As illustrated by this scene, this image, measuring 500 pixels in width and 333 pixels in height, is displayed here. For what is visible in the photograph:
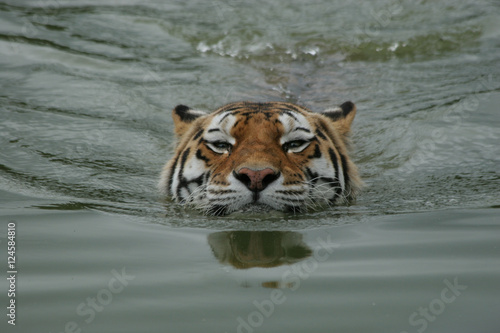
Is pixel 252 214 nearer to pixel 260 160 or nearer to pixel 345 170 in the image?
pixel 260 160

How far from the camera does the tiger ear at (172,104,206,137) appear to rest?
5.86m

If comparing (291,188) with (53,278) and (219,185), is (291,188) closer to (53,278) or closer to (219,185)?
(219,185)

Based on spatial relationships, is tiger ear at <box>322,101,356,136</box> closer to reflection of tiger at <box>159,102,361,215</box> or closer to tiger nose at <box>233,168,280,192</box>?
reflection of tiger at <box>159,102,361,215</box>

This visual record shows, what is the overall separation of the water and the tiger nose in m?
0.25

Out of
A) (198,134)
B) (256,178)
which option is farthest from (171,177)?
(256,178)

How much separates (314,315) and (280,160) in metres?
1.74

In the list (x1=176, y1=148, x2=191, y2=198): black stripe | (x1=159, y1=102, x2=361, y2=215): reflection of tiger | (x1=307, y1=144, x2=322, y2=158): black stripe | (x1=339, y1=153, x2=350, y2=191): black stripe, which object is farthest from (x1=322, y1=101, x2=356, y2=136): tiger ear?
(x1=176, y1=148, x2=191, y2=198): black stripe

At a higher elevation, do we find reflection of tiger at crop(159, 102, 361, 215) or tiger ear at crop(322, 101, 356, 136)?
tiger ear at crop(322, 101, 356, 136)

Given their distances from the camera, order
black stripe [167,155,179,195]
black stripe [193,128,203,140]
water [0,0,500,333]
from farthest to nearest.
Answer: black stripe [167,155,179,195] < black stripe [193,128,203,140] < water [0,0,500,333]

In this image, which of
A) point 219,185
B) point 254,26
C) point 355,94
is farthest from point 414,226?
point 254,26

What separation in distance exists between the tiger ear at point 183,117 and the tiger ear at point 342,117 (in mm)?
1096

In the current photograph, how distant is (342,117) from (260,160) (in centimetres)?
168

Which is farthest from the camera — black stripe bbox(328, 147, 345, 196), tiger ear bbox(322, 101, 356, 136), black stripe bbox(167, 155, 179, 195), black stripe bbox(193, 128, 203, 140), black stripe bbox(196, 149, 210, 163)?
tiger ear bbox(322, 101, 356, 136)

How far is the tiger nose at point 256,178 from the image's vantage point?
427 centimetres
